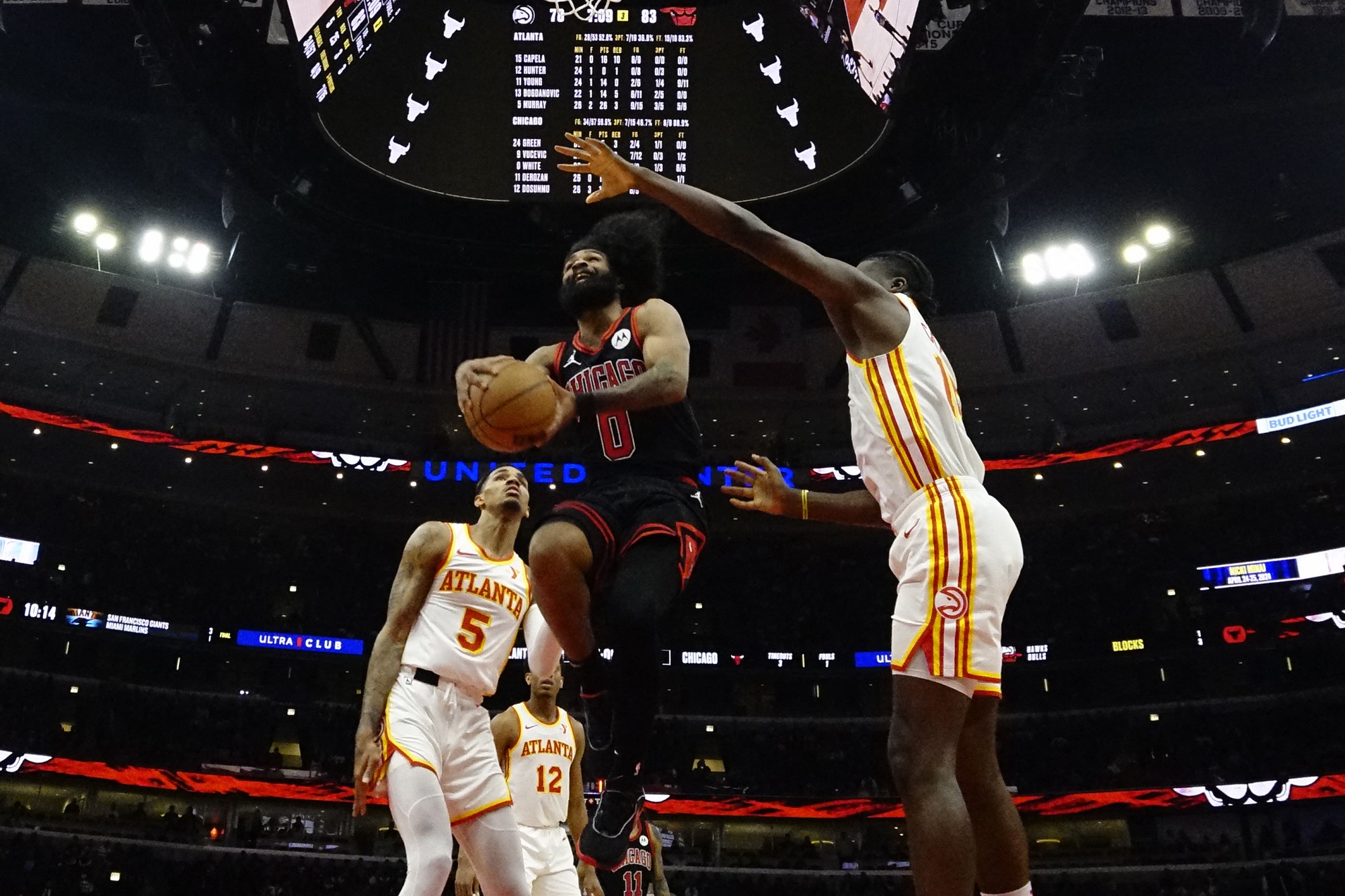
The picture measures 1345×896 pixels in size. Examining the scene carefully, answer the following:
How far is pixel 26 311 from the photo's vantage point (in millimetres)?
22281

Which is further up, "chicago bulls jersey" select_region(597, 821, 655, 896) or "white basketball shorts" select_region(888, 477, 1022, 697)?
"white basketball shorts" select_region(888, 477, 1022, 697)

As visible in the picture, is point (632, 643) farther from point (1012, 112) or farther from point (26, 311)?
point (26, 311)

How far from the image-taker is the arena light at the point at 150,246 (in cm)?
Answer: 2045

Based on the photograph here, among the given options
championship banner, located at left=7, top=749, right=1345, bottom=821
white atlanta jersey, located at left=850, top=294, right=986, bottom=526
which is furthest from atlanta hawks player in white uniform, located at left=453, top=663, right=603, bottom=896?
championship banner, located at left=7, top=749, right=1345, bottom=821

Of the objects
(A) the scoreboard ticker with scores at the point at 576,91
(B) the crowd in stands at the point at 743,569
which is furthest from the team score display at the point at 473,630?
(B) the crowd in stands at the point at 743,569

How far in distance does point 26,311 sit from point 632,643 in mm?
23282

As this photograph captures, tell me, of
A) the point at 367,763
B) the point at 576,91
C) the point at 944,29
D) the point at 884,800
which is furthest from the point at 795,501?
the point at 884,800

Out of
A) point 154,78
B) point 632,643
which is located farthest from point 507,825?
point 154,78

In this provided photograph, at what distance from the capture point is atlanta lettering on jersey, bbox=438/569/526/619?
516cm

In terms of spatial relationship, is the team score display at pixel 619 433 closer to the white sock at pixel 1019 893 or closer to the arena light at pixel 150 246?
the white sock at pixel 1019 893

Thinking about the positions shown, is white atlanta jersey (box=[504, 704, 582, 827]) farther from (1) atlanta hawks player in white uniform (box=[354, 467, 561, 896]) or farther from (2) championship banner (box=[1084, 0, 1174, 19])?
(2) championship banner (box=[1084, 0, 1174, 19])

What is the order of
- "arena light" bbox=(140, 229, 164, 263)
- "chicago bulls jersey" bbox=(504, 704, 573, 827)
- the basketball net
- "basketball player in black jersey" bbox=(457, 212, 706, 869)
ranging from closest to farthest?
"basketball player in black jersey" bbox=(457, 212, 706, 869) → "chicago bulls jersey" bbox=(504, 704, 573, 827) → the basketball net → "arena light" bbox=(140, 229, 164, 263)

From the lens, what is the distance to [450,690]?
4.93 m

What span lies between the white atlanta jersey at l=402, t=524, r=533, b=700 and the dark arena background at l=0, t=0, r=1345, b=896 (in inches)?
302
